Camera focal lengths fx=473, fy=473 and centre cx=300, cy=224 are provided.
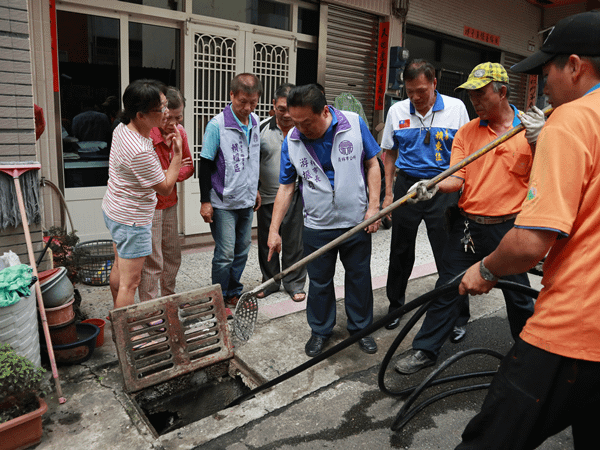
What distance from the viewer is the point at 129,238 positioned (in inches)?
132

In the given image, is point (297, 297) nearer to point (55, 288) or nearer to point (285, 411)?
point (285, 411)

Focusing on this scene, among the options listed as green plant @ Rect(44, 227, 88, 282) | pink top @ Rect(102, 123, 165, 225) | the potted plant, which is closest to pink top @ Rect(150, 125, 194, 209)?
pink top @ Rect(102, 123, 165, 225)

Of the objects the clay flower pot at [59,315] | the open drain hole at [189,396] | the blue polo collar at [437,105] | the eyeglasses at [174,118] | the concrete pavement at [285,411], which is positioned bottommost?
the open drain hole at [189,396]

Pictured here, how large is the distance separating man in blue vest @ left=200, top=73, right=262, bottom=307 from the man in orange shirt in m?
2.84

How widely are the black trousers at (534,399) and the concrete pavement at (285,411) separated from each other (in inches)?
46.1

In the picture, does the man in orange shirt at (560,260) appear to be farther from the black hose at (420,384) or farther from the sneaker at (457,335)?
the sneaker at (457,335)

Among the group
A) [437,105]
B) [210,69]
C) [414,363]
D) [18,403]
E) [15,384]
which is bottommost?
[414,363]

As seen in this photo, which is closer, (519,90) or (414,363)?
(414,363)

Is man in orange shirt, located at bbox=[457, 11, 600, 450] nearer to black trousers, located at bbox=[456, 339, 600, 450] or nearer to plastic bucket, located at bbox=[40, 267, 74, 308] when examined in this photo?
black trousers, located at bbox=[456, 339, 600, 450]

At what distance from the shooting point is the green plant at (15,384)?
252cm

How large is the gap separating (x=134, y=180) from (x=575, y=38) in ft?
8.80

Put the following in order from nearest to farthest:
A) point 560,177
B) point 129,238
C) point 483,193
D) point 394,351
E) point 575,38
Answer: point 560,177, point 575,38, point 394,351, point 483,193, point 129,238

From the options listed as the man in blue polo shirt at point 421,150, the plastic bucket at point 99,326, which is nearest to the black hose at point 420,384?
the man in blue polo shirt at point 421,150

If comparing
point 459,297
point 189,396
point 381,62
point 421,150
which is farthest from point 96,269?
point 381,62
